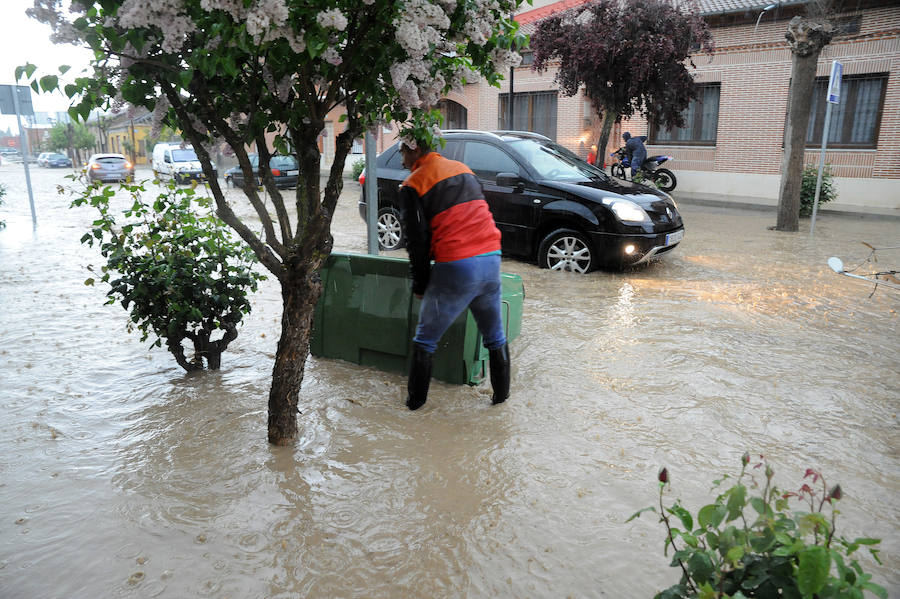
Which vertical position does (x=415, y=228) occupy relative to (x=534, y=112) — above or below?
below

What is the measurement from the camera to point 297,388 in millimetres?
3723

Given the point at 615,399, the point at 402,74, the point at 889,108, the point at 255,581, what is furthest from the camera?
the point at 889,108

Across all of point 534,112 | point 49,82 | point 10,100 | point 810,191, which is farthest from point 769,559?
point 534,112

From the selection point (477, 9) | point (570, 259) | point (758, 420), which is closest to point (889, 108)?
point (570, 259)

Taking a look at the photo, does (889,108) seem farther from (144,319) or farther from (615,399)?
(144,319)

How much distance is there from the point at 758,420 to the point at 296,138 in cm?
317

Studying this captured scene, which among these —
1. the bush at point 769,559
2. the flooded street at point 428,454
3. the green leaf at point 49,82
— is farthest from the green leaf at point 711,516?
the green leaf at point 49,82

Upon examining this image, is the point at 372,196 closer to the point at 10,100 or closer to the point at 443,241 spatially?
the point at 443,241

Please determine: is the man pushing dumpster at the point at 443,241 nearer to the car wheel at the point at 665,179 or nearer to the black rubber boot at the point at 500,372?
the black rubber boot at the point at 500,372

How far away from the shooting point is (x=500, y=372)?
14.0 ft

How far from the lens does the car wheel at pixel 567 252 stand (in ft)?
26.7

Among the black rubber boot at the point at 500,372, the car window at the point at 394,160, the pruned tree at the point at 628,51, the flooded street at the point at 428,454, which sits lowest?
the flooded street at the point at 428,454

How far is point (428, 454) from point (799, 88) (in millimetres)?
Result: 11383

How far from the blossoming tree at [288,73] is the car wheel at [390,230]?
5.97 metres
